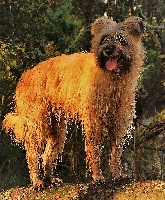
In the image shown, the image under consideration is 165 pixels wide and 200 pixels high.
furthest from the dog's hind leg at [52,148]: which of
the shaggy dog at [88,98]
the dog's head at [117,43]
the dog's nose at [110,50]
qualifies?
the dog's nose at [110,50]

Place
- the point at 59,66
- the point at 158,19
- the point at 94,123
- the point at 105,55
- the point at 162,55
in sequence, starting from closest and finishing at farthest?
the point at 105,55 → the point at 94,123 → the point at 59,66 → the point at 162,55 → the point at 158,19

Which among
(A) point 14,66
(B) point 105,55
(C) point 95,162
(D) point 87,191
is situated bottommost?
(D) point 87,191

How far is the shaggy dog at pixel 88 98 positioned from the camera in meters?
5.00

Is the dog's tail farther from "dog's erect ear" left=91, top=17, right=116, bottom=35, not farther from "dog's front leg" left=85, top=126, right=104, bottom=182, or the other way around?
"dog's erect ear" left=91, top=17, right=116, bottom=35

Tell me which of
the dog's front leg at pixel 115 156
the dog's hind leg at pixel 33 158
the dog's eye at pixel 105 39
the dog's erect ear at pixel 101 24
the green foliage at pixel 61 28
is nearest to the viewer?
the dog's eye at pixel 105 39

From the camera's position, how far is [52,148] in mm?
6188

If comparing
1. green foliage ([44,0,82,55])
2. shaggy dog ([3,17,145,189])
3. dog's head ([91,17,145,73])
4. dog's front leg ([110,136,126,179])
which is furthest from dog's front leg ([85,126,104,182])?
green foliage ([44,0,82,55])

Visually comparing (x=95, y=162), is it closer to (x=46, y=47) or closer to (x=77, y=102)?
(x=77, y=102)

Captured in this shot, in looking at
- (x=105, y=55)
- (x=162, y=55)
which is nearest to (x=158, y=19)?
(x=162, y=55)

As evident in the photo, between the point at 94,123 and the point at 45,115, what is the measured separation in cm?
89

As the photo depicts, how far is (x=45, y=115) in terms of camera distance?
5828 mm

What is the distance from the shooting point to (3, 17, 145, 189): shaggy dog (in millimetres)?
5000

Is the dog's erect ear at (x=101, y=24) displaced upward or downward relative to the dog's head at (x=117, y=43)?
upward

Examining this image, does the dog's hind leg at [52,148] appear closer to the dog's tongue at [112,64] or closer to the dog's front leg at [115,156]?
the dog's front leg at [115,156]
